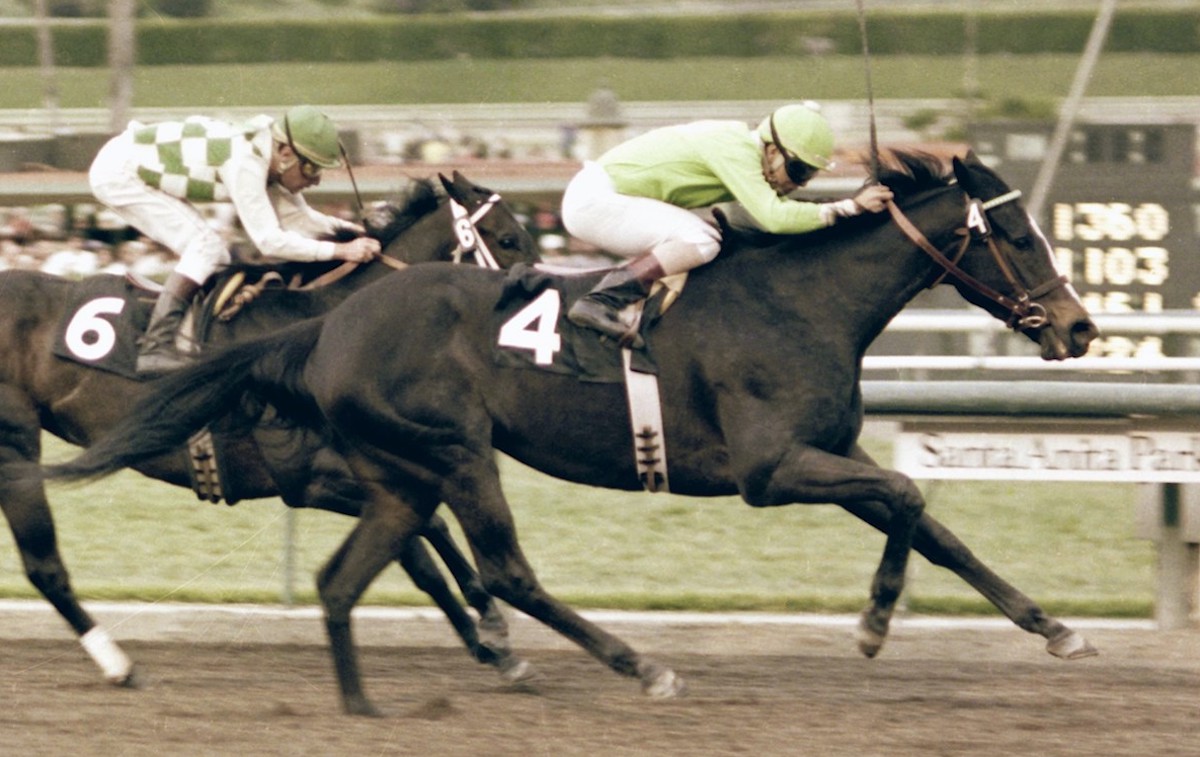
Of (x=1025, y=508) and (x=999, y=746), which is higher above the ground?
(x=999, y=746)

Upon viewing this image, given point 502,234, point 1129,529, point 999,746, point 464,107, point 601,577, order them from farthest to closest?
1. point 464,107
2. point 1129,529
3. point 601,577
4. point 502,234
5. point 999,746

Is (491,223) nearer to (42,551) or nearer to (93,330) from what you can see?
(93,330)

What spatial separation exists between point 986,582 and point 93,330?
2770 millimetres

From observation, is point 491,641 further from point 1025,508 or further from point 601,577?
point 1025,508

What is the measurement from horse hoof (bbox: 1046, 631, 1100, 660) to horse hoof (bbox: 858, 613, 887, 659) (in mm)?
477

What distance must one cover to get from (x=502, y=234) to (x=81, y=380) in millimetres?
1423

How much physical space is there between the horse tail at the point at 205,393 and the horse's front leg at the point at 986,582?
1583 millimetres

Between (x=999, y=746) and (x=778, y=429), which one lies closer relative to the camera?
(x=999, y=746)

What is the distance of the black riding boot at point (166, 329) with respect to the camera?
5641 millimetres

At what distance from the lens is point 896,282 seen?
5.27 meters

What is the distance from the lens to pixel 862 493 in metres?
5.02

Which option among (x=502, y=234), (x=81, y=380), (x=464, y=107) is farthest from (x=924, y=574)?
(x=464, y=107)

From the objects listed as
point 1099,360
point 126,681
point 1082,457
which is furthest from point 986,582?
point 126,681

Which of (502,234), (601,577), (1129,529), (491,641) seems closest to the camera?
(491,641)
